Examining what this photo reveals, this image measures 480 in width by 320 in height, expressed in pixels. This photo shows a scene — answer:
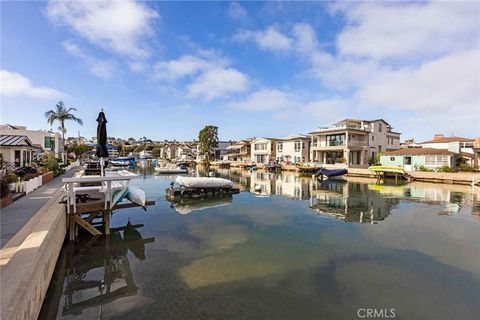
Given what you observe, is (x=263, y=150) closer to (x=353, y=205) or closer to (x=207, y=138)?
(x=207, y=138)

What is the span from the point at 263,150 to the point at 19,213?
60383 millimetres

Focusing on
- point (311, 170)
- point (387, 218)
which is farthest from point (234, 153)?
point (387, 218)

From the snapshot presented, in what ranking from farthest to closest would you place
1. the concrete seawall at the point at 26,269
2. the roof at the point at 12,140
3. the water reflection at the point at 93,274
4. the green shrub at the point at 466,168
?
1. the green shrub at the point at 466,168
2. the roof at the point at 12,140
3. the water reflection at the point at 93,274
4. the concrete seawall at the point at 26,269

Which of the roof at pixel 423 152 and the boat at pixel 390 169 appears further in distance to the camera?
the roof at pixel 423 152

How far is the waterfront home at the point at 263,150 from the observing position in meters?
66.7

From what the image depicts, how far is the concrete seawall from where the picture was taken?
174 inches

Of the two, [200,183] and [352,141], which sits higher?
[352,141]

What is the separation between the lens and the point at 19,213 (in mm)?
10633

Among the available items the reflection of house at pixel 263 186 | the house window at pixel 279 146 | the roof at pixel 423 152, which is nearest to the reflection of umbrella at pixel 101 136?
the reflection of house at pixel 263 186

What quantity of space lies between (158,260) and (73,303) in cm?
312

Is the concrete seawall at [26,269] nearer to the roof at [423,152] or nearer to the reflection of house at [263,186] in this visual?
the reflection of house at [263,186]

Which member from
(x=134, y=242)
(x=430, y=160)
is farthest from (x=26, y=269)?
(x=430, y=160)

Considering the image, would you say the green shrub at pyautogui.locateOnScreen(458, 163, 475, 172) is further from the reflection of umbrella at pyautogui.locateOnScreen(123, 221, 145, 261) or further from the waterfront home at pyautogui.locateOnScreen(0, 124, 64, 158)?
the waterfront home at pyautogui.locateOnScreen(0, 124, 64, 158)

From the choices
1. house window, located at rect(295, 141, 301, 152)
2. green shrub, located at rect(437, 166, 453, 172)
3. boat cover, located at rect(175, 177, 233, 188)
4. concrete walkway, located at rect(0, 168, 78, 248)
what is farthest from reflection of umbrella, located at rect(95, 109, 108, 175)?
house window, located at rect(295, 141, 301, 152)
